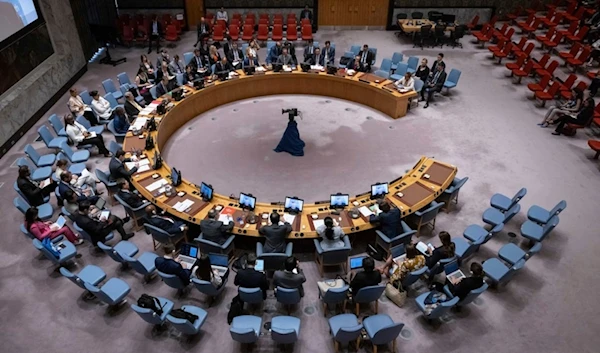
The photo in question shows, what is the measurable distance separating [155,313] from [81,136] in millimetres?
6609

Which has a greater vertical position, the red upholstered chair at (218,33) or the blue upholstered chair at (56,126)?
the red upholstered chair at (218,33)

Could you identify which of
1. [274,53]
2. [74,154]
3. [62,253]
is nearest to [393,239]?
[62,253]

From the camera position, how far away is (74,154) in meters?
11.3

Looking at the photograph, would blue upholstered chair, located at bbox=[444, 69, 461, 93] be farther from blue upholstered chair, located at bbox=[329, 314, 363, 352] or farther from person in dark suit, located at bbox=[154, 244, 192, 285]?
person in dark suit, located at bbox=[154, 244, 192, 285]

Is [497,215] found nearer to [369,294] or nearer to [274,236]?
[369,294]

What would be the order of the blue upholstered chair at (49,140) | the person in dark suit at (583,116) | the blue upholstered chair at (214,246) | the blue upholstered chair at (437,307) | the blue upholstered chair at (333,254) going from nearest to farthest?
the blue upholstered chair at (437,307) → the blue upholstered chair at (333,254) → the blue upholstered chair at (214,246) → the blue upholstered chair at (49,140) → the person in dark suit at (583,116)

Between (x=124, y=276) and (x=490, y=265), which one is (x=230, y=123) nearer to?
(x=124, y=276)

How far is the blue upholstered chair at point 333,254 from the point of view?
26.4 ft

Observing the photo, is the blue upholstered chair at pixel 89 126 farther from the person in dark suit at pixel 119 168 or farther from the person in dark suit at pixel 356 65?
the person in dark suit at pixel 356 65

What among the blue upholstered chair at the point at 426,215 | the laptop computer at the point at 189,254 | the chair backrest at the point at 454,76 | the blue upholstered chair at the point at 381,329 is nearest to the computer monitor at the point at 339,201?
the blue upholstered chair at the point at 426,215

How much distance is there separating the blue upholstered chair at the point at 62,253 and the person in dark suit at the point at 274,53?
32.1 ft

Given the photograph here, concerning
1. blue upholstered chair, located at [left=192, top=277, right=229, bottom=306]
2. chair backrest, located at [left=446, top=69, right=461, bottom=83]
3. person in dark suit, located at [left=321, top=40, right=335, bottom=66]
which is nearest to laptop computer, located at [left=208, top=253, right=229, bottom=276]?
blue upholstered chair, located at [left=192, top=277, right=229, bottom=306]

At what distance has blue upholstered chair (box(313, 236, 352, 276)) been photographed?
8055 millimetres

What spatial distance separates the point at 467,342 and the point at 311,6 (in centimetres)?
1643
